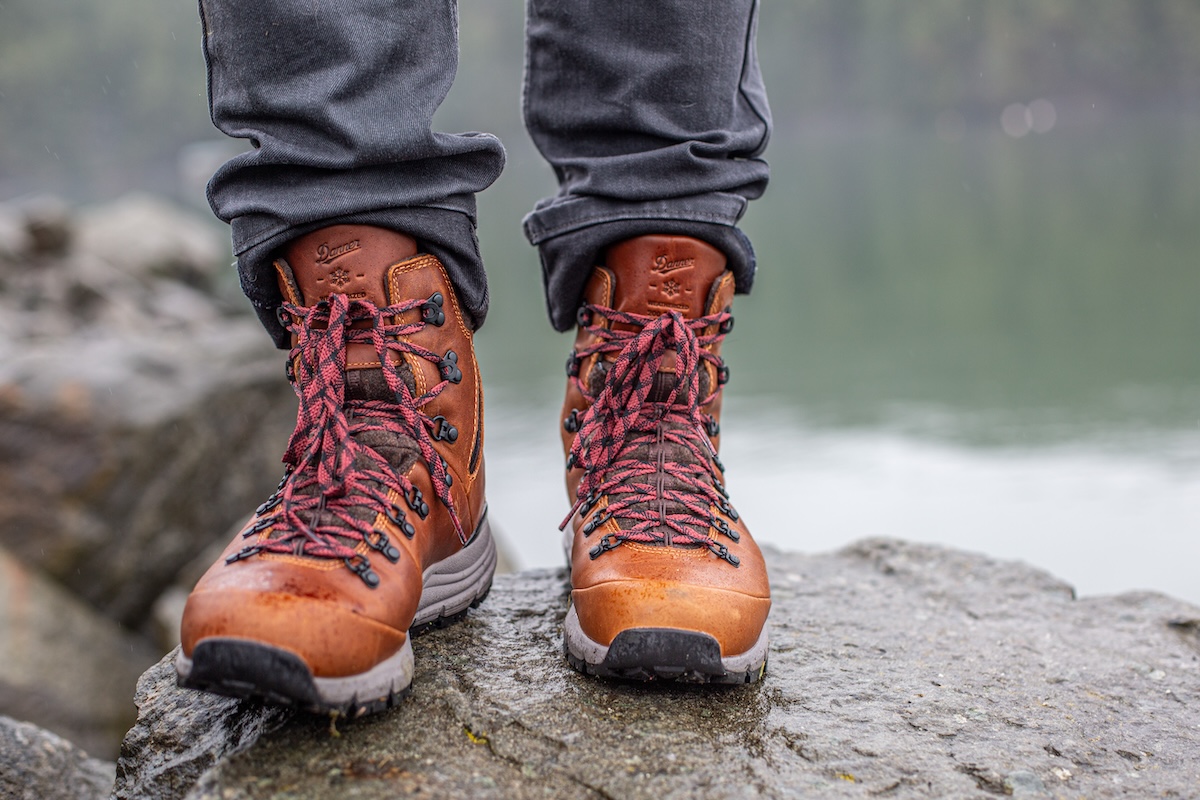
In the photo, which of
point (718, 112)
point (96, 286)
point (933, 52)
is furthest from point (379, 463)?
point (933, 52)

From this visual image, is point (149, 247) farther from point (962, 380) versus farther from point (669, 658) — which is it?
point (669, 658)

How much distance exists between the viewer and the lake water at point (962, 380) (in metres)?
5.03

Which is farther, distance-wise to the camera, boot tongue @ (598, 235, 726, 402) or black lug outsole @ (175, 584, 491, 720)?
boot tongue @ (598, 235, 726, 402)

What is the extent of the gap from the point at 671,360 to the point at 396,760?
0.58 metres

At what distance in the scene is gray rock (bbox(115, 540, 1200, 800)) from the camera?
3.12 feet

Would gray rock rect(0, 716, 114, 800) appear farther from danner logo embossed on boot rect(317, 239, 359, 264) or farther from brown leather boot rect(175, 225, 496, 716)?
danner logo embossed on boot rect(317, 239, 359, 264)

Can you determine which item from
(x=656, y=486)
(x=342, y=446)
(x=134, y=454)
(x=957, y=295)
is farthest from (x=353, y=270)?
(x=957, y=295)

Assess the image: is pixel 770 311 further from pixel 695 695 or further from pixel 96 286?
pixel 695 695

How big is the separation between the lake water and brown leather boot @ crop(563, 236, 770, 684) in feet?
2.77

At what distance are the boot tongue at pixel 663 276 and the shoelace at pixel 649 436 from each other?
0.05ft

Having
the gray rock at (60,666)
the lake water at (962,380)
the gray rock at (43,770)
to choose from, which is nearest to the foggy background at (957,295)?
the lake water at (962,380)

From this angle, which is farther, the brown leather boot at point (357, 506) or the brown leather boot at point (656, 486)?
the brown leather boot at point (656, 486)

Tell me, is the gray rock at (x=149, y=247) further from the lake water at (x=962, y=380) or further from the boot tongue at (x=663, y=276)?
the boot tongue at (x=663, y=276)

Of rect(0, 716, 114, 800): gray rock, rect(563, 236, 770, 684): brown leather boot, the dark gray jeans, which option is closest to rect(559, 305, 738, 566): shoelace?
rect(563, 236, 770, 684): brown leather boot
